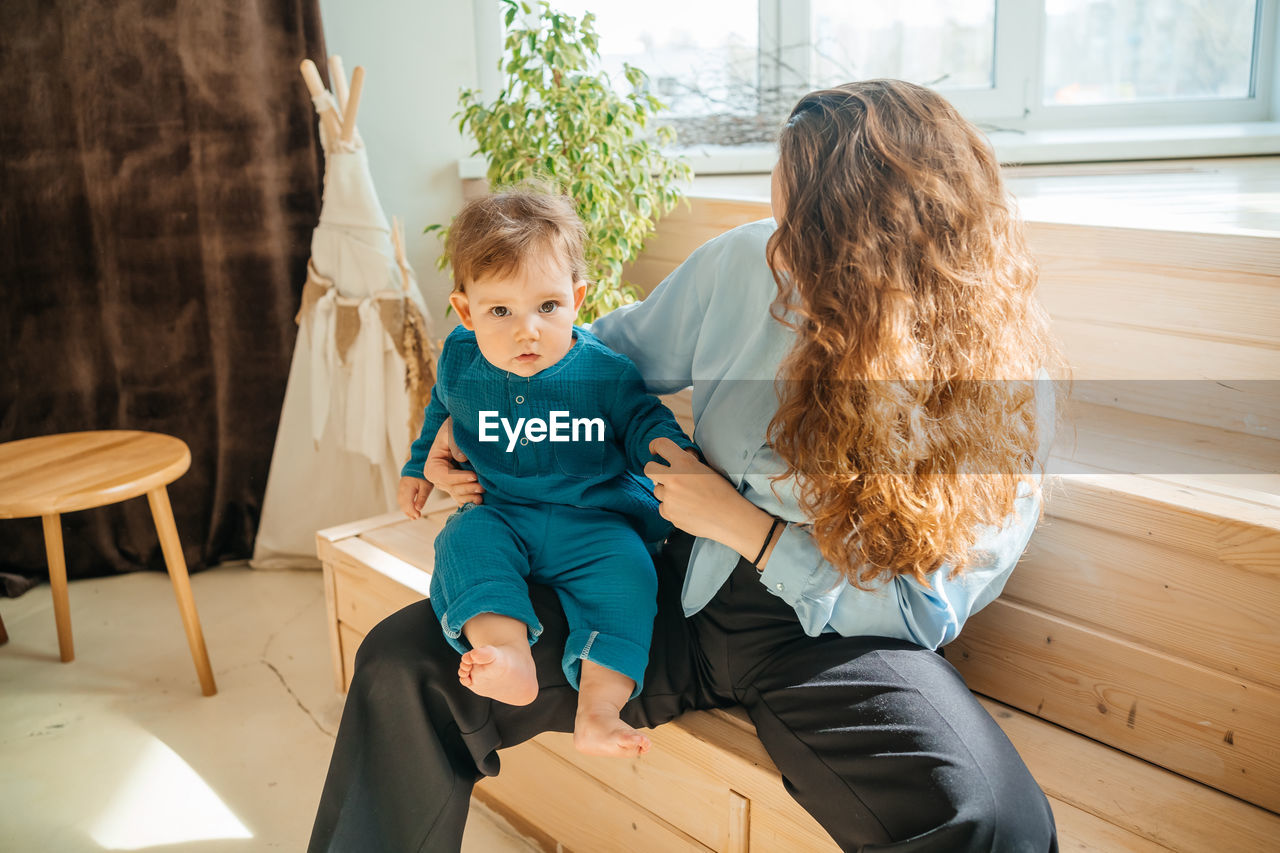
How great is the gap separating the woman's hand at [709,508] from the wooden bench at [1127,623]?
0.84 ft

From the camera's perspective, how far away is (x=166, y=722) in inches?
72.9

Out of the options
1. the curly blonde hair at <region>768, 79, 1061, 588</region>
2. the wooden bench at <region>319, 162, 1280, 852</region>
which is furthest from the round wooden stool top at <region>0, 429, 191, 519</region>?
the curly blonde hair at <region>768, 79, 1061, 588</region>

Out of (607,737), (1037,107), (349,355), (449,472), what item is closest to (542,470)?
(449,472)

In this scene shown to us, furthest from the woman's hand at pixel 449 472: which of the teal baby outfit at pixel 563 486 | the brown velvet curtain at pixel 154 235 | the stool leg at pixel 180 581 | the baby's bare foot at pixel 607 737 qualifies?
the brown velvet curtain at pixel 154 235

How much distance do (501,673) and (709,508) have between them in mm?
302

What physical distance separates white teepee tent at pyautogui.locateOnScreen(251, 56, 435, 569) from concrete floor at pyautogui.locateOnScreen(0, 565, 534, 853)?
0.27m

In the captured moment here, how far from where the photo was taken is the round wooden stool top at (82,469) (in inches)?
67.6

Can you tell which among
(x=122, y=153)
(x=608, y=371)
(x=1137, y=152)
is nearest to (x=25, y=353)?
(x=122, y=153)

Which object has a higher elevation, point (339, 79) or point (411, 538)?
point (339, 79)

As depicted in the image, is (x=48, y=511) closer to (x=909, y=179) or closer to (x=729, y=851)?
(x=729, y=851)

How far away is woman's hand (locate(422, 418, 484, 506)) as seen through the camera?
1.35 metres

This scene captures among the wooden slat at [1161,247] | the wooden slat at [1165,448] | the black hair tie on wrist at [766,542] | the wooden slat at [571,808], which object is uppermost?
the wooden slat at [1161,247]

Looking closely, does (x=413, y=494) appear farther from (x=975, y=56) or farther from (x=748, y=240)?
(x=975, y=56)

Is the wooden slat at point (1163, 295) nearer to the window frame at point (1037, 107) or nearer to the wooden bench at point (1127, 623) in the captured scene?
the wooden bench at point (1127, 623)
